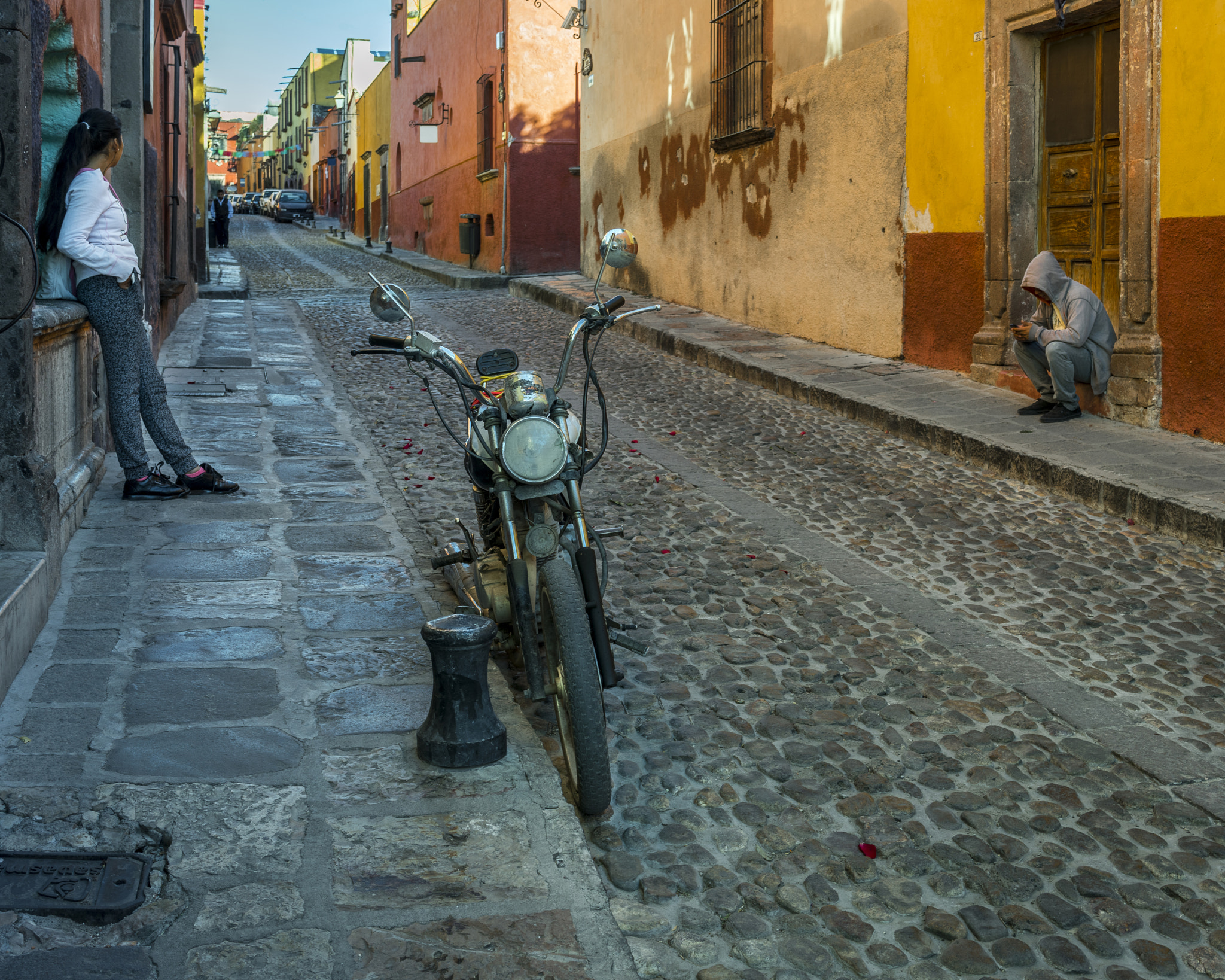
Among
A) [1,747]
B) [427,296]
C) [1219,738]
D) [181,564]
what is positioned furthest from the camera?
[427,296]

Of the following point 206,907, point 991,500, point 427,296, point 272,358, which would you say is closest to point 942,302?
point 991,500

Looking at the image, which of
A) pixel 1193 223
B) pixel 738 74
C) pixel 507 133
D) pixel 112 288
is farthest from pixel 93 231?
pixel 507 133

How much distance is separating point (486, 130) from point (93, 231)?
19770 millimetres

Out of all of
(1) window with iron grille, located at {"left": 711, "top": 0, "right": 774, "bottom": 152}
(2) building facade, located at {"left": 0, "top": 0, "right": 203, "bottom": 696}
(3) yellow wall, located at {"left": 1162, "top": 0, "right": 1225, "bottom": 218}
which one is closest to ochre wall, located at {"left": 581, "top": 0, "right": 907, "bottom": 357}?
(1) window with iron grille, located at {"left": 711, "top": 0, "right": 774, "bottom": 152}

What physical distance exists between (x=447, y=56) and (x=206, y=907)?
27671mm

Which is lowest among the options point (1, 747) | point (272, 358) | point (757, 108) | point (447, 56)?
point (1, 747)

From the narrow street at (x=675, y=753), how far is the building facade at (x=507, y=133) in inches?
651

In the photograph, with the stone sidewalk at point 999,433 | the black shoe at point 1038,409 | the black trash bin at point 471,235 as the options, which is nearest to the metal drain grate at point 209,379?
the stone sidewalk at point 999,433

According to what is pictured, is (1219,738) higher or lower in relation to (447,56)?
lower

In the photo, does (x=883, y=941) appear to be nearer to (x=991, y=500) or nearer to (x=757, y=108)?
(x=991, y=500)

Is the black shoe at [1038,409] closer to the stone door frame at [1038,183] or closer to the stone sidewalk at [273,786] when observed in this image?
the stone door frame at [1038,183]

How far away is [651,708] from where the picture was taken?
3.63 m

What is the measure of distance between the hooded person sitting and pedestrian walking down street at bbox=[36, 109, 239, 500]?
4.65 metres

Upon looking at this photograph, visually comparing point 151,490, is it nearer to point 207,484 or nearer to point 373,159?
point 207,484
